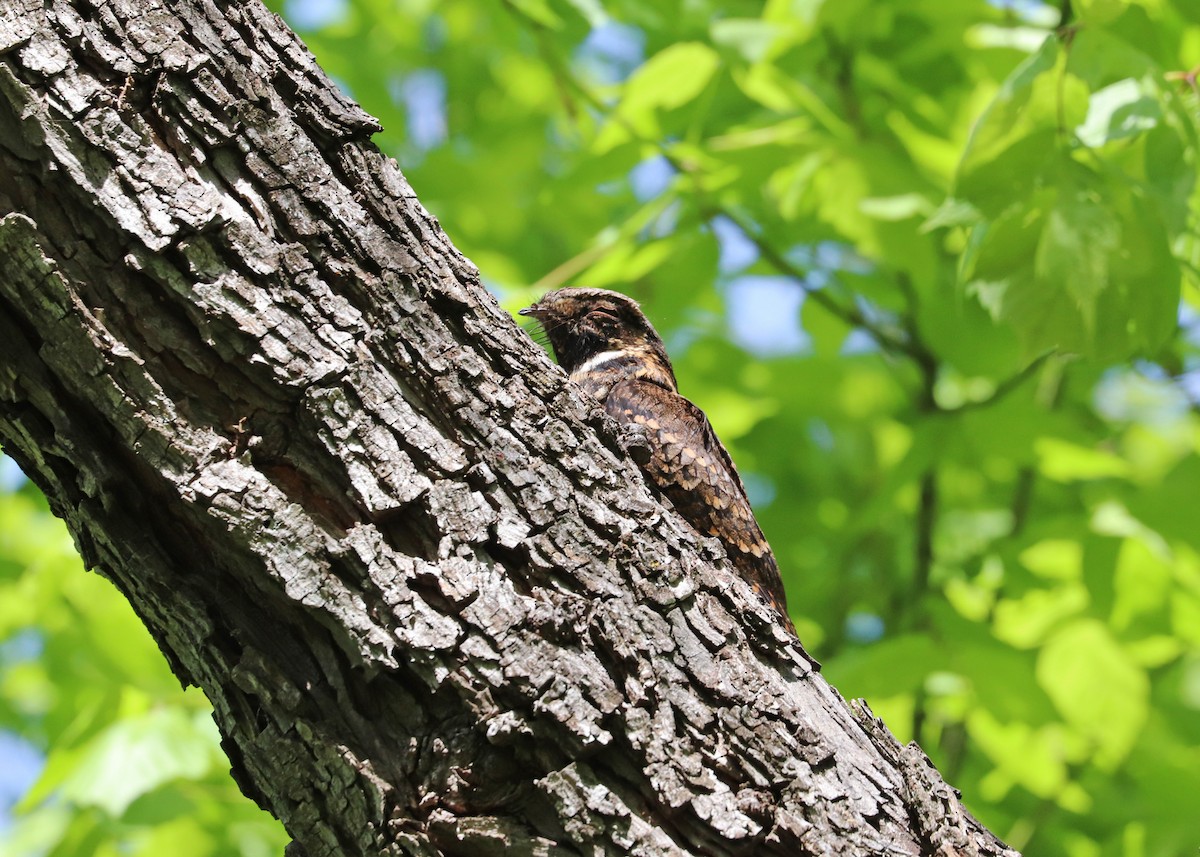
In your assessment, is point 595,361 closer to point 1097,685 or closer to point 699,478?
point 699,478

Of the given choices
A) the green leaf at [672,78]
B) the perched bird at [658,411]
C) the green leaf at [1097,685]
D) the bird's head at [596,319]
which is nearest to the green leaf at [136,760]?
the perched bird at [658,411]

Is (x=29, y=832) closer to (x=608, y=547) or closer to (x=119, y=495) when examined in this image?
(x=119, y=495)

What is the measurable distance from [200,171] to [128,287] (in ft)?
0.85

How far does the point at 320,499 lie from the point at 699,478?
5.13 ft

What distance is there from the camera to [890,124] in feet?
15.8

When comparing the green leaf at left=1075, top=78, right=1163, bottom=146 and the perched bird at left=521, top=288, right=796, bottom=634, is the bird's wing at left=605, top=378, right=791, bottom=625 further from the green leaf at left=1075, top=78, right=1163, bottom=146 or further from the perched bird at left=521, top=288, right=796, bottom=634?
the green leaf at left=1075, top=78, right=1163, bottom=146

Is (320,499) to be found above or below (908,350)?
below

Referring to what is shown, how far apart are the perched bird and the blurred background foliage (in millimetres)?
163

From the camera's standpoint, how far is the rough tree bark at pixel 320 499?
1961mm

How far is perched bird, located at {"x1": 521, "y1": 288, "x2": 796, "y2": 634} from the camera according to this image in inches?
132

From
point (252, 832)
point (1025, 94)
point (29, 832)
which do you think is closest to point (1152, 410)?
point (1025, 94)

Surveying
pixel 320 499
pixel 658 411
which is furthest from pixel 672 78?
pixel 320 499

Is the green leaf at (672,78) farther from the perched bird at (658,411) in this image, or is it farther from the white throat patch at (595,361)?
the white throat patch at (595,361)

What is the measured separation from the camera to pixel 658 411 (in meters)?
3.59
